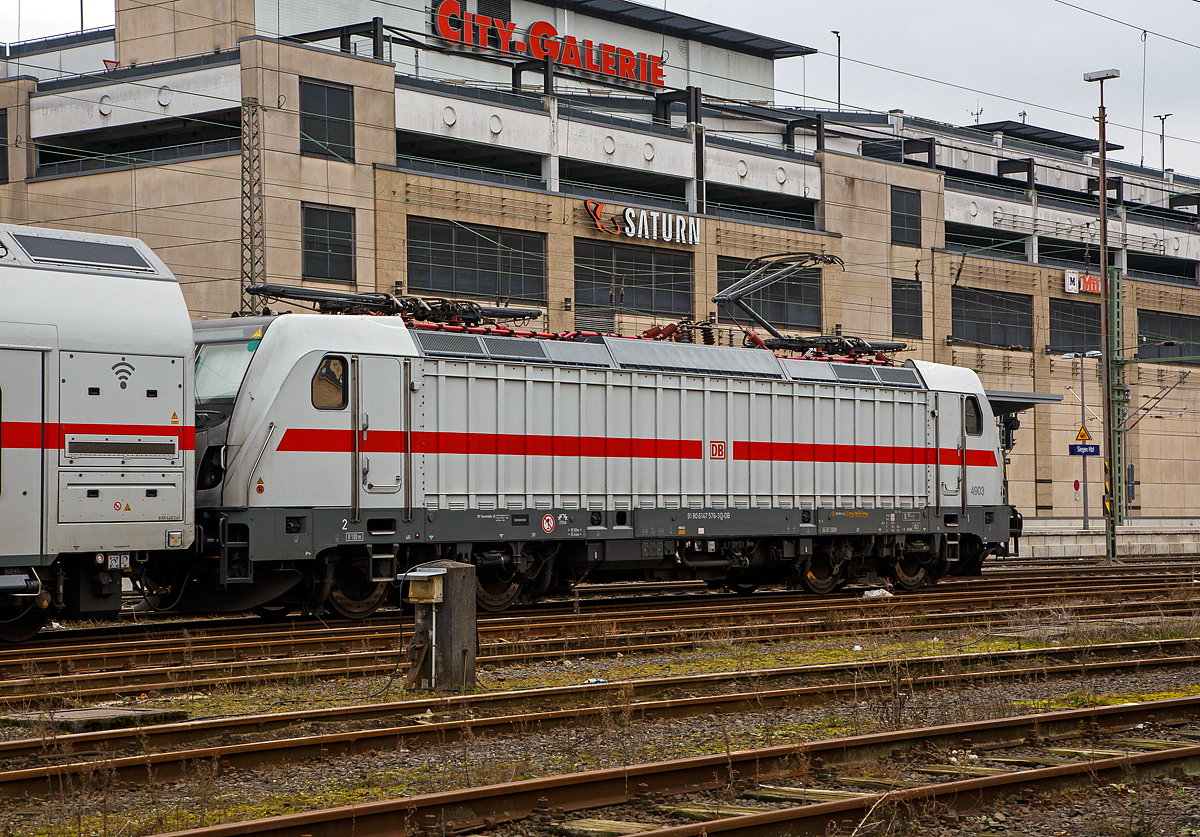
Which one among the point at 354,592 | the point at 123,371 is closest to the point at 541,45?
the point at 354,592

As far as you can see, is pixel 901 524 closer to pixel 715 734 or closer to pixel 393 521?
pixel 393 521

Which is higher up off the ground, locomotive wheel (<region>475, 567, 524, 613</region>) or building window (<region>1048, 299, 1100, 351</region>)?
building window (<region>1048, 299, 1100, 351</region>)

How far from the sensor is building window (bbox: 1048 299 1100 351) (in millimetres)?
71375

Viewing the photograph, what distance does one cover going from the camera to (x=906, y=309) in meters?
63.8

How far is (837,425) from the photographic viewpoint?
79.1 ft

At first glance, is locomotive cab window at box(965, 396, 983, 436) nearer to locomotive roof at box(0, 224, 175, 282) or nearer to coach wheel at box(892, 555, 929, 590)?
coach wheel at box(892, 555, 929, 590)

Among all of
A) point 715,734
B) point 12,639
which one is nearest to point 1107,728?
point 715,734

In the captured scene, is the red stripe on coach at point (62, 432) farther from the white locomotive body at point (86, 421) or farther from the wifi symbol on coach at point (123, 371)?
the wifi symbol on coach at point (123, 371)

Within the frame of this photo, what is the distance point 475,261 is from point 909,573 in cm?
2664

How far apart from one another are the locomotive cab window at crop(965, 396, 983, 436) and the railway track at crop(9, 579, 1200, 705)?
3887 millimetres

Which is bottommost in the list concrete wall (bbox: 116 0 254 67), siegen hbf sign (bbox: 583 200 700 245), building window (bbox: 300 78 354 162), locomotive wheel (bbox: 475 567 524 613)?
locomotive wheel (bbox: 475 567 524 613)

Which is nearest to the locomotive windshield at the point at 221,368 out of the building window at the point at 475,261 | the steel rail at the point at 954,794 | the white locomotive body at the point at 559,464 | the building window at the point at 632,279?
the white locomotive body at the point at 559,464

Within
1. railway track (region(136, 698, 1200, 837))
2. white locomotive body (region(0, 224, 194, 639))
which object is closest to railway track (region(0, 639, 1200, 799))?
railway track (region(136, 698, 1200, 837))

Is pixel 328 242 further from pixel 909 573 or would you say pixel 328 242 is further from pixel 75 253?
pixel 75 253
